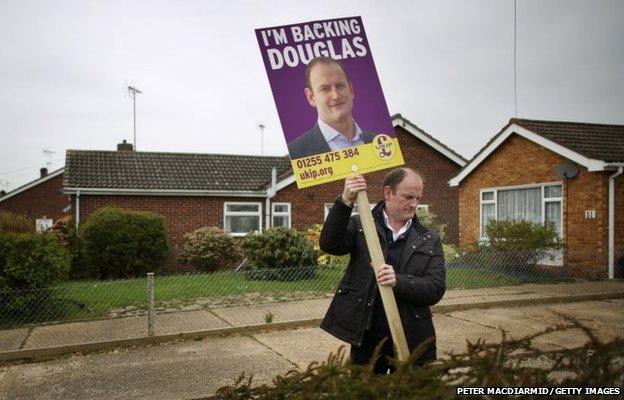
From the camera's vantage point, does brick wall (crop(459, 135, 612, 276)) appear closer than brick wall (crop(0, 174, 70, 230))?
Yes

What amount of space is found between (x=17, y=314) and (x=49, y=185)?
1173 inches

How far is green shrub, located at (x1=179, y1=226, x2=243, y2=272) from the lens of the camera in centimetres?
1563

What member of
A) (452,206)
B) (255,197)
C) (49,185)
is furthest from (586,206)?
(49,185)

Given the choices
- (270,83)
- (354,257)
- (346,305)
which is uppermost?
(270,83)

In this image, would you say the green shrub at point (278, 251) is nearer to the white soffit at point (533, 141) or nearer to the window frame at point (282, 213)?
the window frame at point (282, 213)

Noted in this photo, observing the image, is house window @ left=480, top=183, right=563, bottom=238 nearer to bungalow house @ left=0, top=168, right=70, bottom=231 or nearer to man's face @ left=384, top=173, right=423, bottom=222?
man's face @ left=384, top=173, right=423, bottom=222

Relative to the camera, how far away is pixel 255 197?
18.5 metres

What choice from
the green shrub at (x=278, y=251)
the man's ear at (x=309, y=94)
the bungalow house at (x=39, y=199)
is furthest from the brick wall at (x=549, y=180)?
the bungalow house at (x=39, y=199)

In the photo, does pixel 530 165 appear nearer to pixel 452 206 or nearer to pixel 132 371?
pixel 452 206

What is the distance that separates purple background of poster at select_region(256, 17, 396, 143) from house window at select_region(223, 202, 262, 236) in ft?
50.8

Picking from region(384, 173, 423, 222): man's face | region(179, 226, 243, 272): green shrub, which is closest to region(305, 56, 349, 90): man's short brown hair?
region(384, 173, 423, 222): man's face

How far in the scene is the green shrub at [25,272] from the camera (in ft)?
26.2

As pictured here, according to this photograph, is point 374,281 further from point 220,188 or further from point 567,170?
point 220,188

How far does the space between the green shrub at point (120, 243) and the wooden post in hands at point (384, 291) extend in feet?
42.3
